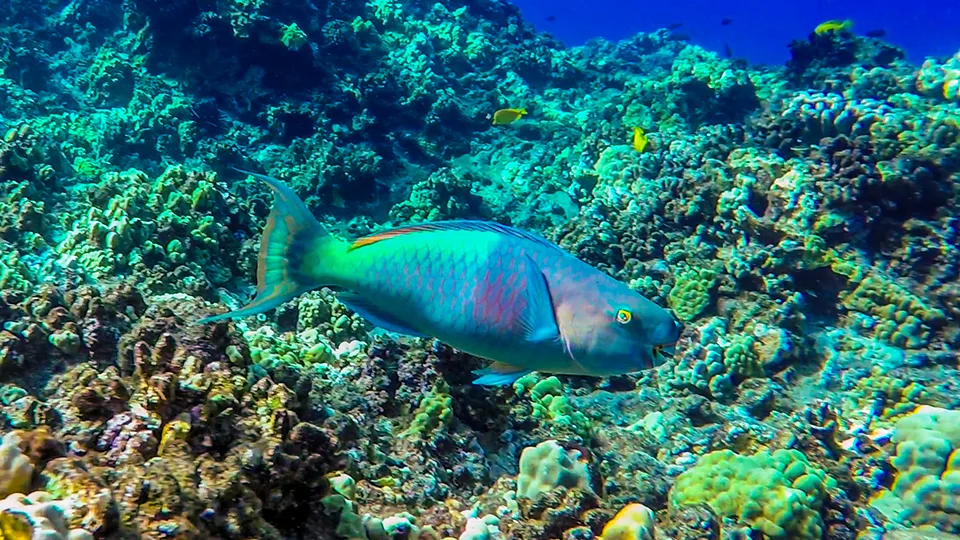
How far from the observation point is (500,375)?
2.26m

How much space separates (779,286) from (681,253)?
1.15m

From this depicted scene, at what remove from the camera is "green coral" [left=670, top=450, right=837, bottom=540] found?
3.57m

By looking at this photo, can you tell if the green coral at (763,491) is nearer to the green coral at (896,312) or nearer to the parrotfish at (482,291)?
the parrotfish at (482,291)

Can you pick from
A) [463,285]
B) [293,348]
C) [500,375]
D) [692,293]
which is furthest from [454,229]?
[692,293]

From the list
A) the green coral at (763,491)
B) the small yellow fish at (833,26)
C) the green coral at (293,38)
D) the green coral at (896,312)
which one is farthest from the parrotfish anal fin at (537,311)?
the small yellow fish at (833,26)

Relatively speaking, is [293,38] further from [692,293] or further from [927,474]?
[927,474]

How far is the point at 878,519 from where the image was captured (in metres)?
4.09

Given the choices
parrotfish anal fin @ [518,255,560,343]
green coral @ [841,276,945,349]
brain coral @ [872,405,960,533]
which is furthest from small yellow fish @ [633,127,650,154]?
parrotfish anal fin @ [518,255,560,343]

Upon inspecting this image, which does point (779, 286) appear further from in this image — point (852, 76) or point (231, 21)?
point (231, 21)

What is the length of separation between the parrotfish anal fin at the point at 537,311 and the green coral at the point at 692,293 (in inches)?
187

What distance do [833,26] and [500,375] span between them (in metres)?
14.2

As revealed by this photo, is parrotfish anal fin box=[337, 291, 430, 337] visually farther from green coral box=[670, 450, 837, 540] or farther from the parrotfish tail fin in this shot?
green coral box=[670, 450, 837, 540]

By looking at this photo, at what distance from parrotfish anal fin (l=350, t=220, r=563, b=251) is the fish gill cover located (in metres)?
0.80

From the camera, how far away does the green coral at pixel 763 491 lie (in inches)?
140
